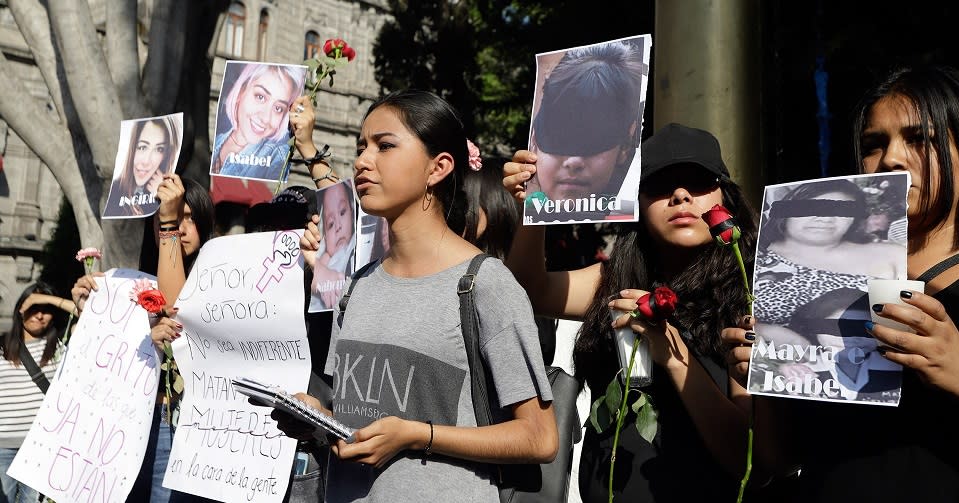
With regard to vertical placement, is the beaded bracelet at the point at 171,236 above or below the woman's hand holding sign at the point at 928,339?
above

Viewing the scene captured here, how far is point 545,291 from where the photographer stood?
2617 mm

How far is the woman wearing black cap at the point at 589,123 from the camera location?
232cm

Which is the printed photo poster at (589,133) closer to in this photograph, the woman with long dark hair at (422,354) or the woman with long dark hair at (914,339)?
the woman with long dark hair at (422,354)

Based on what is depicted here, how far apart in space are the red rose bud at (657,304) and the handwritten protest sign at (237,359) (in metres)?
1.49

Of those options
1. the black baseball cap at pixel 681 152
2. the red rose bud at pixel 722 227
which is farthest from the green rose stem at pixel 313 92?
the red rose bud at pixel 722 227

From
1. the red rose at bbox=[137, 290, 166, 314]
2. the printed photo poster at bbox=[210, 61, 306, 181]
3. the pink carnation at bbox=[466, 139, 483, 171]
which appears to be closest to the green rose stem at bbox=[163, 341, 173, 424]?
the red rose at bbox=[137, 290, 166, 314]

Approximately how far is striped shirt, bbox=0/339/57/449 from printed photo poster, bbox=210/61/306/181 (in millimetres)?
2480

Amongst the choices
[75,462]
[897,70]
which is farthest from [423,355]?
[75,462]

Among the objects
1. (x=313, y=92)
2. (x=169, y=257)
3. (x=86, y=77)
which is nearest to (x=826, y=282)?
(x=313, y=92)

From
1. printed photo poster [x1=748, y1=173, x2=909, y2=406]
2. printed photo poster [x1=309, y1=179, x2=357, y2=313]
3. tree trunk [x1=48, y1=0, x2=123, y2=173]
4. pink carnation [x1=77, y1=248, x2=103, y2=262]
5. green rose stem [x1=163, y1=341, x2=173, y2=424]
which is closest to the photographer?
printed photo poster [x1=748, y1=173, x2=909, y2=406]

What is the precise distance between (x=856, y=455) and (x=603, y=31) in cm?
820

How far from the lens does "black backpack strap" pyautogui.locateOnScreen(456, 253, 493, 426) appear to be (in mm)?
2053

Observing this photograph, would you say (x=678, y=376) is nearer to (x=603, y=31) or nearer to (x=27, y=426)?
(x=27, y=426)

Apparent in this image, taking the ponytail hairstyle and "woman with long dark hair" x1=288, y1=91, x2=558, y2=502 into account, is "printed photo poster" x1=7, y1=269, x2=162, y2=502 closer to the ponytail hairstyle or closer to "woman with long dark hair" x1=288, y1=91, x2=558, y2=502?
"woman with long dark hair" x1=288, y1=91, x2=558, y2=502
